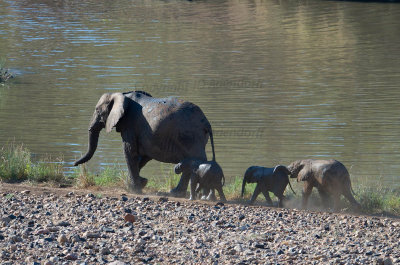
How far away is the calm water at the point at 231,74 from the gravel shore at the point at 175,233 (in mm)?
3878

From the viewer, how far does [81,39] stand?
116ft

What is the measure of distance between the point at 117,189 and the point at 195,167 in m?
1.67

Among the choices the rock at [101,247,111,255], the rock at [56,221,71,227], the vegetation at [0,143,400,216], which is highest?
the rock at [101,247,111,255]

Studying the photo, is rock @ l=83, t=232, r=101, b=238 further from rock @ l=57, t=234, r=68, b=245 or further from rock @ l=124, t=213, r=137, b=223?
rock @ l=124, t=213, r=137, b=223

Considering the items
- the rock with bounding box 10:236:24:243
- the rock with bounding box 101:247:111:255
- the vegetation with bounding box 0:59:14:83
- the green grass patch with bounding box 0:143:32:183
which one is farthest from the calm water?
the rock with bounding box 101:247:111:255

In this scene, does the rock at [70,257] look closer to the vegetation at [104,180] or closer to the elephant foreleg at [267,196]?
the elephant foreleg at [267,196]

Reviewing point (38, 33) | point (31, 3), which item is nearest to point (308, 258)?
point (38, 33)

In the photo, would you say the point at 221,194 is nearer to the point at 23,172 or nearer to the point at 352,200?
the point at 352,200

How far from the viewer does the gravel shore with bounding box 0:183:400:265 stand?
852 centimetres

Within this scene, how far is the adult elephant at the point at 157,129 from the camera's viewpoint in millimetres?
12133

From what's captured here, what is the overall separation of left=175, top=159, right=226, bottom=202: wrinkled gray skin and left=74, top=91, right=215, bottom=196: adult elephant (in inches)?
9.0

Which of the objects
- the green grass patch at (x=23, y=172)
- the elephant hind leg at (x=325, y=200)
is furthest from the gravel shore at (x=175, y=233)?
the green grass patch at (x=23, y=172)

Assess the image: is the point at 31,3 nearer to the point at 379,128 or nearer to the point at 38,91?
the point at 38,91

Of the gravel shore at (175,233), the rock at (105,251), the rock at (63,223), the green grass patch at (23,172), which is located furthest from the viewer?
the green grass patch at (23,172)
